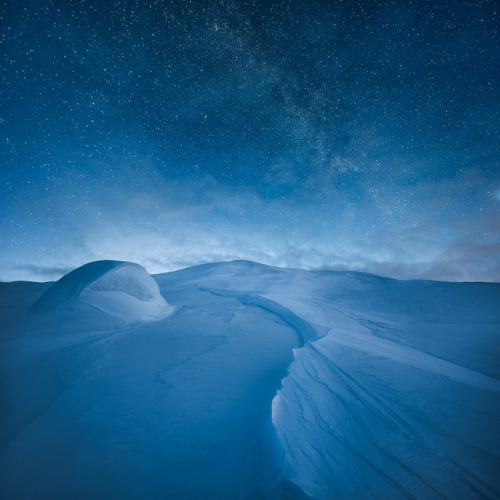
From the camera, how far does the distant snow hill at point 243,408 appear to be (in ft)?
7.44

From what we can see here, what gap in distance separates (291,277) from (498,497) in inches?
563

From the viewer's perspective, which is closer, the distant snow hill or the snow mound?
the distant snow hill

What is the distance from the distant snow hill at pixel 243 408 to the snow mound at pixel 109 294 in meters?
0.30

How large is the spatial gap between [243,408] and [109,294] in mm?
7854

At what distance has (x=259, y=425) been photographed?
3.03 meters

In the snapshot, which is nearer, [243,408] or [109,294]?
[243,408]

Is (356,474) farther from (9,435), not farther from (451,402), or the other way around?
(9,435)

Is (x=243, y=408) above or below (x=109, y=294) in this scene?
below

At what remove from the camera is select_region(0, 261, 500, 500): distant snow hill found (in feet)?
7.44

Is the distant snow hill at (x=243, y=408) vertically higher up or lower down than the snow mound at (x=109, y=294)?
lower down

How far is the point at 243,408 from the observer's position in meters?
3.47

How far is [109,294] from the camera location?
895 centimetres

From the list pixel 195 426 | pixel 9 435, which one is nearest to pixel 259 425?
pixel 195 426

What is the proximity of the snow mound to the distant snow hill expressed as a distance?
0.30m
